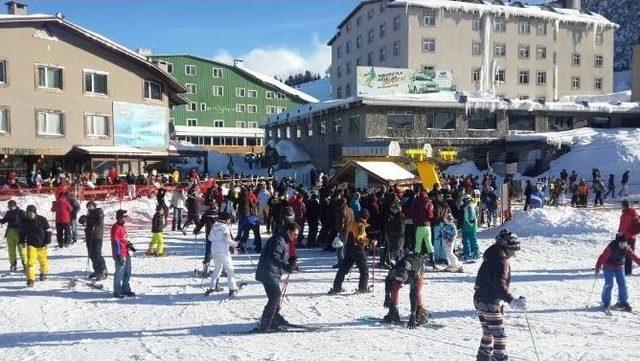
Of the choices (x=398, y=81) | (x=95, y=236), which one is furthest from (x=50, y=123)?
(x=398, y=81)

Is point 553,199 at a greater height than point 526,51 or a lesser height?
lesser

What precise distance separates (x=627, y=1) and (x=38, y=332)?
12139 cm

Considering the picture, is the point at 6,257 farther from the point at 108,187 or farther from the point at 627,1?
the point at 627,1

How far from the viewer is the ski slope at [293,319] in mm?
6910

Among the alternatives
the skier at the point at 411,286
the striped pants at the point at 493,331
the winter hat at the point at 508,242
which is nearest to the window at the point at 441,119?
the skier at the point at 411,286

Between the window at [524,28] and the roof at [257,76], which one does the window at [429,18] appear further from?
the roof at [257,76]

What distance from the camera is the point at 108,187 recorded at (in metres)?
22.5

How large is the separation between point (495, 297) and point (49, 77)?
1079 inches

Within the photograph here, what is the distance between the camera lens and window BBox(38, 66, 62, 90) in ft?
89.3

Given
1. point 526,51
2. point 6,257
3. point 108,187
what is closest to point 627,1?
point 526,51

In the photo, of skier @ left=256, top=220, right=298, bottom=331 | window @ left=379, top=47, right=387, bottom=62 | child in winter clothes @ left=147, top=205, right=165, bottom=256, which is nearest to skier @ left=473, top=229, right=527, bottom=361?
skier @ left=256, top=220, right=298, bottom=331

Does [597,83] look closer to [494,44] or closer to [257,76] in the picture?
[494,44]

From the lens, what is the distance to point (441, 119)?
34.2 metres

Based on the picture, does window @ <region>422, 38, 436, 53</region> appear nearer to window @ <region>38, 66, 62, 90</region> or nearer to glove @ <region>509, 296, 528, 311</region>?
window @ <region>38, 66, 62, 90</region>
